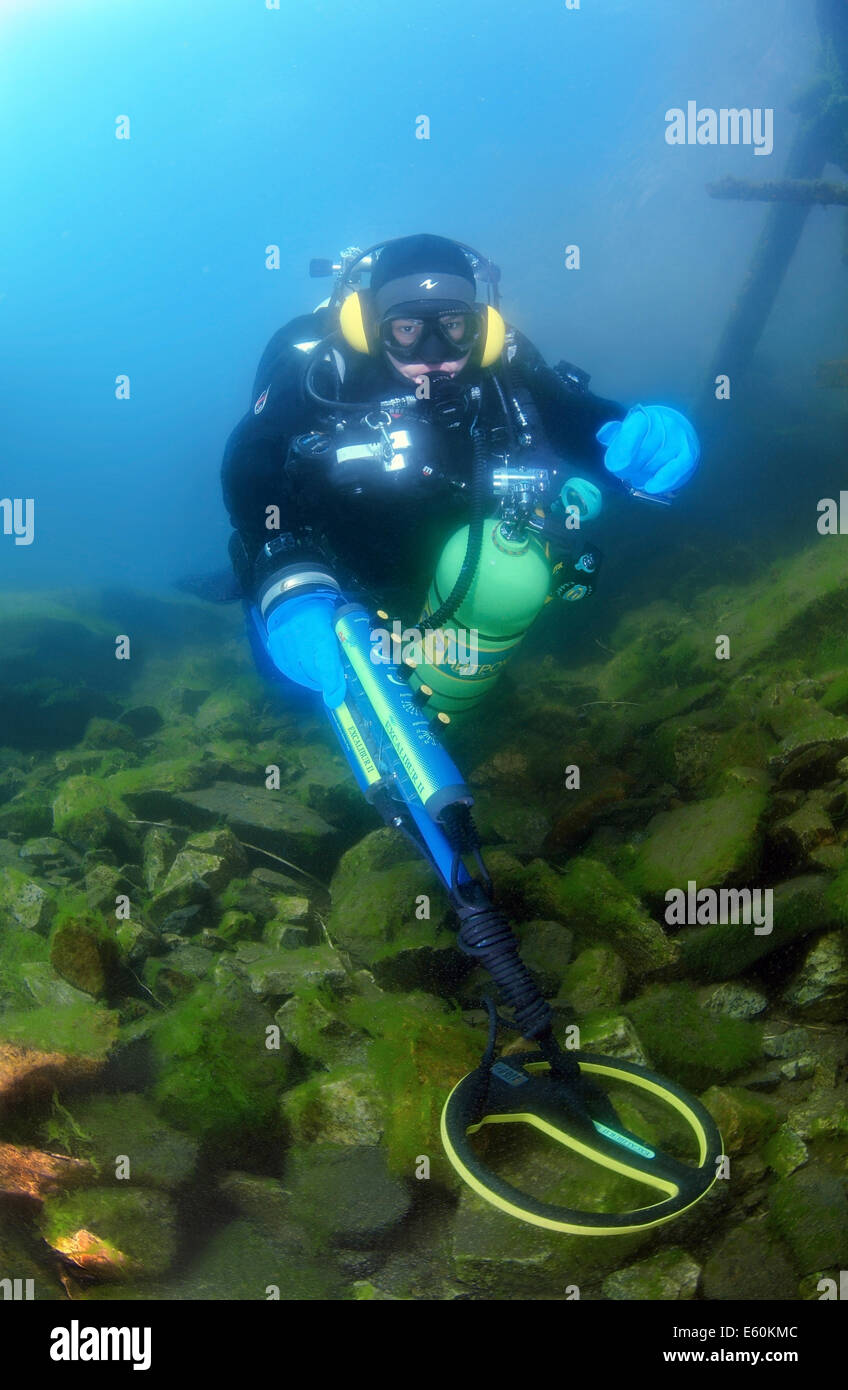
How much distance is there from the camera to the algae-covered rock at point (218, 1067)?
2816mm

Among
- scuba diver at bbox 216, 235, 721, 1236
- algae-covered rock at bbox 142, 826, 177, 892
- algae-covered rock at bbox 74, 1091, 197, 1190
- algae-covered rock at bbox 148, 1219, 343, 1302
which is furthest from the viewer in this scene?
algae-covered rock at bbox 142, 826, 177, 892

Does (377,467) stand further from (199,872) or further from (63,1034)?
(63,1034)

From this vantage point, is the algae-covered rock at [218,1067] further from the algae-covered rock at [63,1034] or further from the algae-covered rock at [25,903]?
the algae-covered rock at [25,903]

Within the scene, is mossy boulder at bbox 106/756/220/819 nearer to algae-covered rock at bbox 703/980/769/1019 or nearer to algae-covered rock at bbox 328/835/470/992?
algae-covered rock at bbox 328/835/470/992

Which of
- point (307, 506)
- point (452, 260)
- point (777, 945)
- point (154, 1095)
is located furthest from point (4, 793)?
point (777, 945)

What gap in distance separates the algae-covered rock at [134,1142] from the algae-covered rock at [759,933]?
243 centimetres

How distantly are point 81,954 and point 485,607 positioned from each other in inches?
120

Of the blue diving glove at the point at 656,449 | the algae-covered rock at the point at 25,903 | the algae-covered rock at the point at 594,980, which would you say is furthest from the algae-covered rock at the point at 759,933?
the algae-covered rock at the point at 25,903

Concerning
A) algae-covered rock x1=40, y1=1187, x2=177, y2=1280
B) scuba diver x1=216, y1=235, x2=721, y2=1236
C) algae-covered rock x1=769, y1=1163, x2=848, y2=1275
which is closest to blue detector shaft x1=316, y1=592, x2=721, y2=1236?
scuba diver x1=216, y1=235, x2=721, y2=1236

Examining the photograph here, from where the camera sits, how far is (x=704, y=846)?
3713mm

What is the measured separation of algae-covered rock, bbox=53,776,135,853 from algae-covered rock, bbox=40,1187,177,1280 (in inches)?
120

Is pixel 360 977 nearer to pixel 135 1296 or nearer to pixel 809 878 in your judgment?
pixel 135 1296

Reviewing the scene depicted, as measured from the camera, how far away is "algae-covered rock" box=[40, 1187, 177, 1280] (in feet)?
7.50

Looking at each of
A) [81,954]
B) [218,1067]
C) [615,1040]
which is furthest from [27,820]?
[615,1040]
